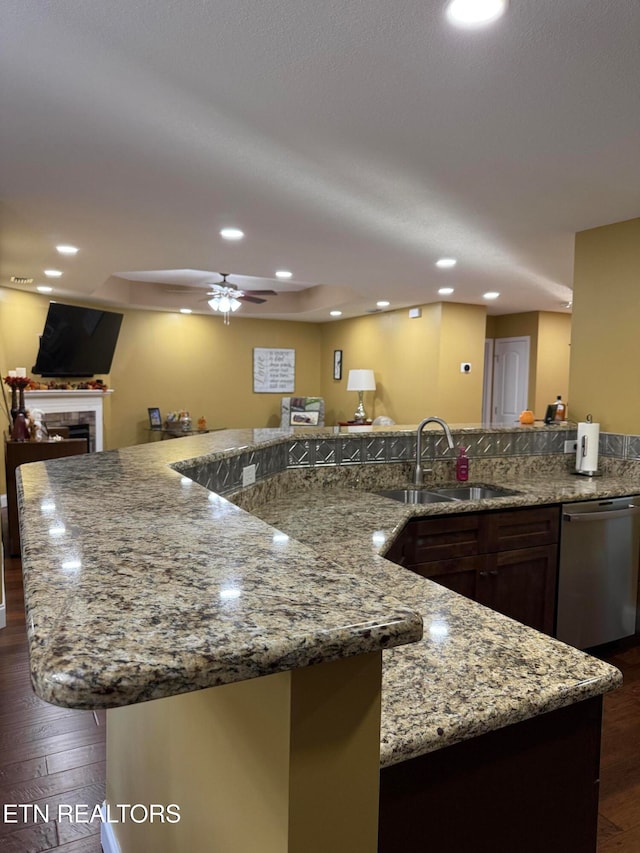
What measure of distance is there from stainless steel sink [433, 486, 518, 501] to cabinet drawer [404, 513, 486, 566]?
1.77 ft

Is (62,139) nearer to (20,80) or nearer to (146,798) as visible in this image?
(20,80)

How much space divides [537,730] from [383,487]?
2177mm

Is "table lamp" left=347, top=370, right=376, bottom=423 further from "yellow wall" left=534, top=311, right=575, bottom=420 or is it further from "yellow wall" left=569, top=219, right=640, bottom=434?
"yellow wall" left=569, top=219, right=640, bottom=434

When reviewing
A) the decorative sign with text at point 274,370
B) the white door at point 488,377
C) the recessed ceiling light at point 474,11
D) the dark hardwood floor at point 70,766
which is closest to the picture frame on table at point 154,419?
the decorative sign with text at point 274,370

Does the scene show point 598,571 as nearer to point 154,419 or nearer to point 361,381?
point 361,381

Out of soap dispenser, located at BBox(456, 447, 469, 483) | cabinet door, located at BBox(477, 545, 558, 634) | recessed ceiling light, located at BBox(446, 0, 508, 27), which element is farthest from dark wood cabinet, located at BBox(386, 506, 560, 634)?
recessed ceiling light, located at BBox(446, 0, 508, 27)

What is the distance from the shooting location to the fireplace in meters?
6.87

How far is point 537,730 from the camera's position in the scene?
992mm

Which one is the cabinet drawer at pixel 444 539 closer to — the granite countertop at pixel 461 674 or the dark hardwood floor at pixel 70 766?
the granite countertop at pixel 461 674

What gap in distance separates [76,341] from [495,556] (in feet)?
19.4

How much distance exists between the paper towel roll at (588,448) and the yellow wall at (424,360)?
344 centimetres

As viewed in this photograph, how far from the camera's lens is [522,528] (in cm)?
280

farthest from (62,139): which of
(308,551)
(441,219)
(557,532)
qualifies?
(557,532)

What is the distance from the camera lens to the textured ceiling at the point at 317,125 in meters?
1.71
